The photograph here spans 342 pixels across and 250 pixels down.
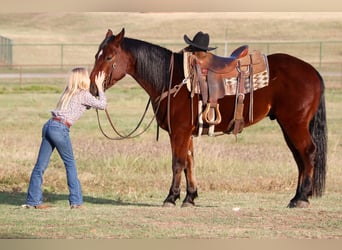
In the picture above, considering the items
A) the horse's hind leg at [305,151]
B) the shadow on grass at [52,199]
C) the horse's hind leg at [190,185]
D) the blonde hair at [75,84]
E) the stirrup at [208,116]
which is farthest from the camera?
the shadow on grass at [52,199]

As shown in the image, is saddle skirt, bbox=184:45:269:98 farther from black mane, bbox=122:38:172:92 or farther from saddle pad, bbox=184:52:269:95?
black mane, bbox=122:38:172:92

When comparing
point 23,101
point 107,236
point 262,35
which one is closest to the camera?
point 107,236

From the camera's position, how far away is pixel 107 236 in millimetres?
8828

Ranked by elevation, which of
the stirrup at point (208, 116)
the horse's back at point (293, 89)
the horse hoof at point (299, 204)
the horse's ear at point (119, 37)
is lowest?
the horse hoof at point (299, 204)

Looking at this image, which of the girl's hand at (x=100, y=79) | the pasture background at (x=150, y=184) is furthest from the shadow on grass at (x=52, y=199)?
the girl's hand at (x=100, y=79)

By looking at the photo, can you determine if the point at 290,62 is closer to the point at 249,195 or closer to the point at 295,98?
the point at 295,98

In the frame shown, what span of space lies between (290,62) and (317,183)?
159cm

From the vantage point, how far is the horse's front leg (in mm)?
11352

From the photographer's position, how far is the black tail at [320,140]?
11625 mm

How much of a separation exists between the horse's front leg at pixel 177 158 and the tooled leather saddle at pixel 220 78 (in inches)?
14.9

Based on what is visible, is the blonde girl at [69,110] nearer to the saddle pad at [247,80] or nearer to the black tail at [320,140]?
the saddle pad at [247,80]

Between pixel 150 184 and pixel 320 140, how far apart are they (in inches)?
126

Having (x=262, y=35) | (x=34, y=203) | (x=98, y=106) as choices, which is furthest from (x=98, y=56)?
(x=262, y=35)

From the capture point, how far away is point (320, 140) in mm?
11641
